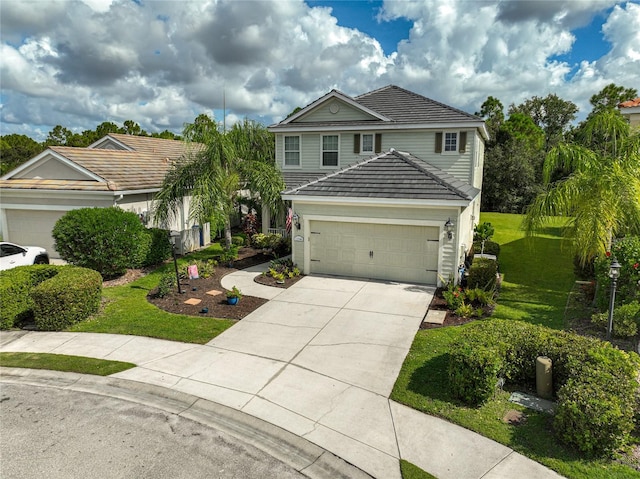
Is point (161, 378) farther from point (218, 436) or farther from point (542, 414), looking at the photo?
point (542, 414)

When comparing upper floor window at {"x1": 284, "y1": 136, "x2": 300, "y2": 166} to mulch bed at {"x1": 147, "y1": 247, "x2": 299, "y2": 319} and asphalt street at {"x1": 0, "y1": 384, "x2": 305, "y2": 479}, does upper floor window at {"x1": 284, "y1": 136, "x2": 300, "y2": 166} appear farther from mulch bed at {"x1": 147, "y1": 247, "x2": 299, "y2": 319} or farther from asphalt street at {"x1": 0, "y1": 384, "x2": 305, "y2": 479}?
asphalt street at {"x1": 0, "y1": 384, "x2": 305, "y2": 479}

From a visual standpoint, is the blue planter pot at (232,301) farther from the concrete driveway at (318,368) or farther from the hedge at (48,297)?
the hedge at (48,297)

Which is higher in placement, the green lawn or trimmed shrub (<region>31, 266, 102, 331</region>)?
trimmed shrub (<region>31, 266, 102, 331</region>)

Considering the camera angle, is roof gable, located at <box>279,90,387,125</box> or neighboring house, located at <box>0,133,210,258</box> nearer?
neighboring house, located at <box>0,133,210,258</box>

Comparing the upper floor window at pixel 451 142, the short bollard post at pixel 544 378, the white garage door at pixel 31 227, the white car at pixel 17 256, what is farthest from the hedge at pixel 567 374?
the white garage door at pixel 31 227

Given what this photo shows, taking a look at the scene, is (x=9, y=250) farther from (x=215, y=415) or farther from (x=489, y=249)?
(x=489, y=249)

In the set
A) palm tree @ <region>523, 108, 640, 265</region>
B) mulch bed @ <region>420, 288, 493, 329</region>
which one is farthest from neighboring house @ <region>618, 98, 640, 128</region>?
mulch bed @ <region>420, 288, 493, 329</region>
